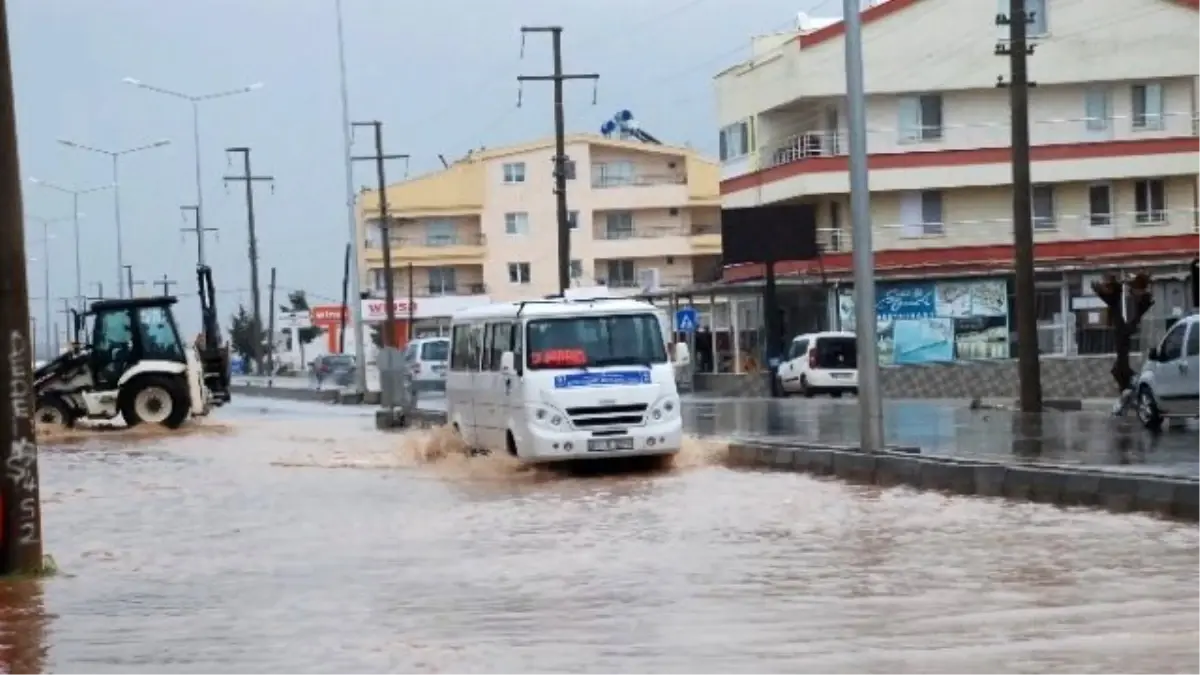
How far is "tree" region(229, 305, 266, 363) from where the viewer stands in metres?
122

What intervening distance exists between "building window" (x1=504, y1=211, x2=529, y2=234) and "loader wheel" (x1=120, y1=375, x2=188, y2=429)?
5548cm

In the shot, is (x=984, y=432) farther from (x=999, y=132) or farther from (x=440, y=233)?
(x=440, y=233)

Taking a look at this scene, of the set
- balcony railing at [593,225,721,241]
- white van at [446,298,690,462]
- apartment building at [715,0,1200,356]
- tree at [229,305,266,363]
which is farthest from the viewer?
tree at [229,305,266,363]

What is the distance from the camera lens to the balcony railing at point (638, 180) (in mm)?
92812

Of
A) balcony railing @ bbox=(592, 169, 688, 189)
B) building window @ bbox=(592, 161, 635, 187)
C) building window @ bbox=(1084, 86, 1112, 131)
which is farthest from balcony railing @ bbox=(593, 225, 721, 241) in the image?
building window @ bbox=(1084, 86, 1112, 131)

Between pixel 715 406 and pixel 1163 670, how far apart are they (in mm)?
34875

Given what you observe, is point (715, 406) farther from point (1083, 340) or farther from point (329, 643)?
point (329, 643)

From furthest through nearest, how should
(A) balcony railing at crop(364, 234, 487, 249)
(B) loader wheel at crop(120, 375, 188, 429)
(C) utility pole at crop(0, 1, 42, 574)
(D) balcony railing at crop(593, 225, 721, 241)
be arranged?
(A) balcony railing at crop(364, 234, 487, 249) < (D) balcony railing at crop(593, 225, 721, 241) < (B) loader wheel at crop(120, 375, 188, 429) < (C) utility pole at crop(0, 1, 42, 574)

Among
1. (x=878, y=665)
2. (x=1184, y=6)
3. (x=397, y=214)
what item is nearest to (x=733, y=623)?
(x=878, y=665)

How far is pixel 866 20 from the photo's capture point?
6356cm

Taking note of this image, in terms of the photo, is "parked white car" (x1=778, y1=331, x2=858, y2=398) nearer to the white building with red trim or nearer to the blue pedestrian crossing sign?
the blue pedestrian crossing sign

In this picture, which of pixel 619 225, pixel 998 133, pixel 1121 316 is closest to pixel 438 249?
pixel 619 225

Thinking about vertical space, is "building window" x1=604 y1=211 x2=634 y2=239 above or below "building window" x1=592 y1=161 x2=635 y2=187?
below

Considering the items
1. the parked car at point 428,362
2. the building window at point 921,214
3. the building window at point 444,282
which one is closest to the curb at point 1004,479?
the parked car at point 428,362
